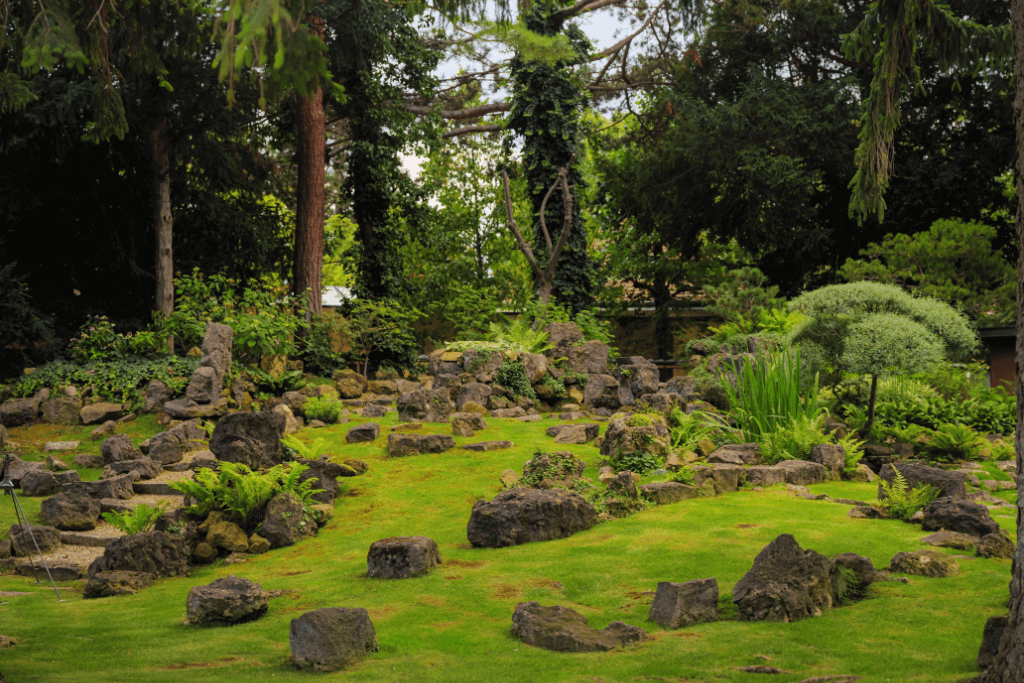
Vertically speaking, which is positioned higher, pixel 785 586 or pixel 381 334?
pixel 381 334

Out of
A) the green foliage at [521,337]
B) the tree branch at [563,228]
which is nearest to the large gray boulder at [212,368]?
the green foliage at [521,337]

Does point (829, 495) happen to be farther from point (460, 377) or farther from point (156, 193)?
point (156, 193)

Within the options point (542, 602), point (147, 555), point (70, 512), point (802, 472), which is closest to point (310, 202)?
point (70, 512)

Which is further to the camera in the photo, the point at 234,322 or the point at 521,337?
the point at 521,337

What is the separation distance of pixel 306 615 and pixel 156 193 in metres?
14.7

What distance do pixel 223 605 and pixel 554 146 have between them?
1756 centimetres

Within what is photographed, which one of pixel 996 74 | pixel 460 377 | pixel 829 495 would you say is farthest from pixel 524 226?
pixel 829 495

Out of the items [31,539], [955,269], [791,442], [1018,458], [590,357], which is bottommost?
[31,539]

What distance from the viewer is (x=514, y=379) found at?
15039mm

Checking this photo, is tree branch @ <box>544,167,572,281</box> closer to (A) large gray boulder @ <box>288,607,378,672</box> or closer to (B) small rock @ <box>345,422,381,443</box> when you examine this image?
(B) small rock @ <box>345,422,381,443</box>

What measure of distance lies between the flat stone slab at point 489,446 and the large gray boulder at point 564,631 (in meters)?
5.81

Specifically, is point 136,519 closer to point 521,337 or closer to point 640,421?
point 640,421

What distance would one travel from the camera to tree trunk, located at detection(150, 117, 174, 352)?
16797 mm

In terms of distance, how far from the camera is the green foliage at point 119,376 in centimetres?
1366
